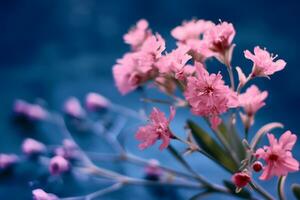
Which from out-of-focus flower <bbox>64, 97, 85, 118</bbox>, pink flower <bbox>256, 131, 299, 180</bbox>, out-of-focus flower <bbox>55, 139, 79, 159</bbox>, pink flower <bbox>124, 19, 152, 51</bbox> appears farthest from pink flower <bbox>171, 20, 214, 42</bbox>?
out-of-focus flower <bbox>64, 97, 85, 118</bbox>

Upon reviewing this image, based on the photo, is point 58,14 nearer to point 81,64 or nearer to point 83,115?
point 81,64

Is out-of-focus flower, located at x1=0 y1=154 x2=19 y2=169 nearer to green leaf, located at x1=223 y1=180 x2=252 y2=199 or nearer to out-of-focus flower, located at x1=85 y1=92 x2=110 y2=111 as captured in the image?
out-of-focus flower, located at x1=85 y1=92 x2=110 y2=111

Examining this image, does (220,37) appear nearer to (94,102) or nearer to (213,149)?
(213,149)

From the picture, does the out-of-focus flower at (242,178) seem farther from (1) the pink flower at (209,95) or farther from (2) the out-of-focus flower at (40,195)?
(2) the out-of-focus flower at (40,195)

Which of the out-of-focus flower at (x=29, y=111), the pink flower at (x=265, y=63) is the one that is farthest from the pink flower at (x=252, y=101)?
the out-of-focus flower at (x=29, y=111)

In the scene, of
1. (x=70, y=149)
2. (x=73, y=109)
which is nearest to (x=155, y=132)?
(x=70, y=149)

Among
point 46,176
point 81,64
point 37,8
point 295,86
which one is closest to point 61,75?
point 81,64
